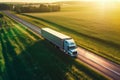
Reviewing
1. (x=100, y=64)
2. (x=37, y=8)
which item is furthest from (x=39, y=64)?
(x=37, y=8)

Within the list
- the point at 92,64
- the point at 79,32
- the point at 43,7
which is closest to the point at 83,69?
the point at 92,64

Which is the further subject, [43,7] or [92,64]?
[43,7]

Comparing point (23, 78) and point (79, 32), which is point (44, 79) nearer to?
point (23, 78)

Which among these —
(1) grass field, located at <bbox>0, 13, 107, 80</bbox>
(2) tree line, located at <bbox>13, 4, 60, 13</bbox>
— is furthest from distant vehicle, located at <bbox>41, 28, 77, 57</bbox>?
(2) tree line, located at <bbox>13, 4, 60, 13</bbox>

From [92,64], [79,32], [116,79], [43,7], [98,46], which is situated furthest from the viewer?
[43,7]

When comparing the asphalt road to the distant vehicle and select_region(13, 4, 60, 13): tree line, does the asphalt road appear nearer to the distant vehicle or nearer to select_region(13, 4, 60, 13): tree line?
the distant vehicle

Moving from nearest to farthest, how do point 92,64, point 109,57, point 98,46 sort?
point 92,64, point 109,57, point 98,46

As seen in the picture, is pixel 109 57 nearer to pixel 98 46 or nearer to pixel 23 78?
pixel 98 46

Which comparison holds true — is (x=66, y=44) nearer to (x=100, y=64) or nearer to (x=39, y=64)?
(x=39, y=64)

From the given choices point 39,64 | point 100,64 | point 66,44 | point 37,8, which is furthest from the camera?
point 37,8
